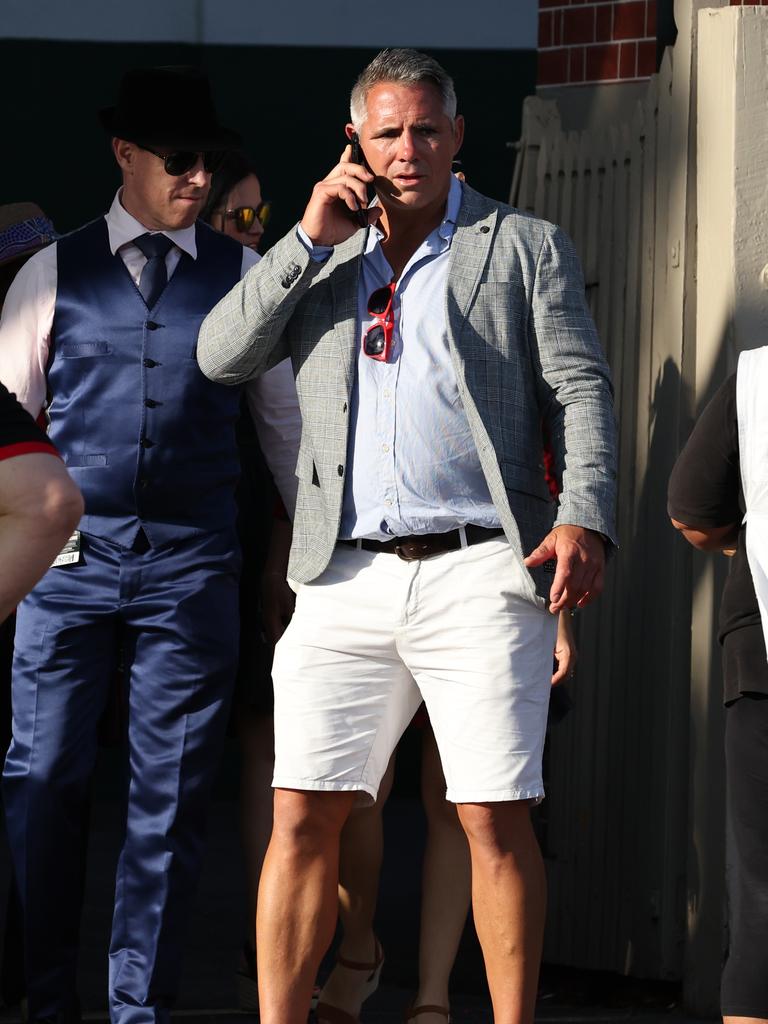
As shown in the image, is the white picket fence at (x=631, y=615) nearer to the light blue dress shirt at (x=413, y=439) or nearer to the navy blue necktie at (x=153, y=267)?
the light blue dress shirt at (x=413, y=439)

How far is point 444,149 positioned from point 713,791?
1.82 meters

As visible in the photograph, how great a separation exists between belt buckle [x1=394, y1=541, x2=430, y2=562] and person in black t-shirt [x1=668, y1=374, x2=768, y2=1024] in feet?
1.83

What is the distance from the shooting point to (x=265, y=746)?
16.5 ft

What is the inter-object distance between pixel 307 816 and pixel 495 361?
1043 millimetres

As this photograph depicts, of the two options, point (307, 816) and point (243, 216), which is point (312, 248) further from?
point (243, 216)

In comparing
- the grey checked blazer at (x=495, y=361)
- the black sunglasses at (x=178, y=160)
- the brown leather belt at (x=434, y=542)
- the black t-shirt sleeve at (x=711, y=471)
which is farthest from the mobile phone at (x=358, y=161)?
the black t-shirt sleeve at (x=711, y=471)

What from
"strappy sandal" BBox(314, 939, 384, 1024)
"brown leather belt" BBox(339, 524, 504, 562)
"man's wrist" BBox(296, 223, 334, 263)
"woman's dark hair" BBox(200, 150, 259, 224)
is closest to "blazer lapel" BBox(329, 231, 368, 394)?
"man's wrist" BBox(296, 223, 334, 263)

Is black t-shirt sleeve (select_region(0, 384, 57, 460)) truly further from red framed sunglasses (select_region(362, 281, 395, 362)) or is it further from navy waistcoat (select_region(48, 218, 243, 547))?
navy waistcoat (select_region(48, 218, 243, 547))

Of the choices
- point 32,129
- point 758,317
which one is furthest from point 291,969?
point 32,129

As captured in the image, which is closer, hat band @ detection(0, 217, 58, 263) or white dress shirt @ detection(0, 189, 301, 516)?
white dress shirt @ detection(0, 189, 301, 516)

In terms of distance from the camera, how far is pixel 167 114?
4543 millimetres

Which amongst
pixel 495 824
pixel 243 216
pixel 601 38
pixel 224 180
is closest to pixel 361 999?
pixel 495 824

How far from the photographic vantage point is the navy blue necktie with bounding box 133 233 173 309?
4414mm

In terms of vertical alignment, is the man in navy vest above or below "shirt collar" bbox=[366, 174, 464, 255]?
below
